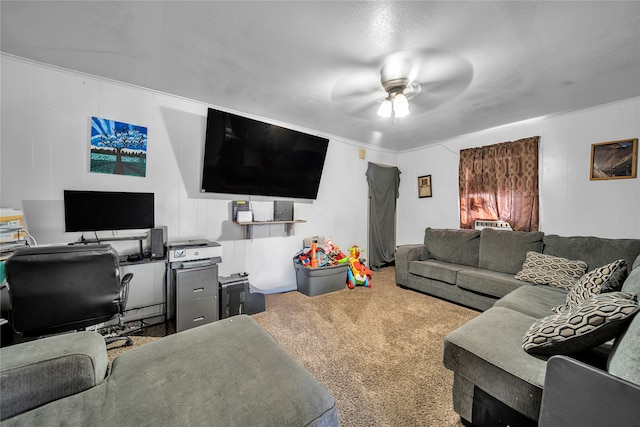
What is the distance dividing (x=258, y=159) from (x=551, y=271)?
335 cm

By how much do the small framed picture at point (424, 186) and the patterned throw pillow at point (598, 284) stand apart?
107 inches

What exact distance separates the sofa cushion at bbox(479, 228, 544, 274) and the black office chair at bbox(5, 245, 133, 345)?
3.81 m

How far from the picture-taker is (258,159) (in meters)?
2.90

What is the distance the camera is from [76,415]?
756 millimetres

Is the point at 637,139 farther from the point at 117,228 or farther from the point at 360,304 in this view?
the point at 117,228

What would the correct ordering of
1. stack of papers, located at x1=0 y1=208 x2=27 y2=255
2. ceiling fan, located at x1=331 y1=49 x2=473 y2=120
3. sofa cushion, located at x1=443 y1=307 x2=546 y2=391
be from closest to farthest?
sofa cushion, located at x1=443 y1=307 x2=546 y2=391
stack of papers, located at x1=0 y1=208 x2=27 y2=255
ceiling fan, located at x1=331 y1=49 x2=473 y2=120

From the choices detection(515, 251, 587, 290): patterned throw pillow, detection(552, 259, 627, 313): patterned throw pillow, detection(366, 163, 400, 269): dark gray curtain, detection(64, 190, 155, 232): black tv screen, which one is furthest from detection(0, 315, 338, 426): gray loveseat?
detection(366, 163, 400, 269): dark gray curtain

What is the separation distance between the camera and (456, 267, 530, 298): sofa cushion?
2.42m

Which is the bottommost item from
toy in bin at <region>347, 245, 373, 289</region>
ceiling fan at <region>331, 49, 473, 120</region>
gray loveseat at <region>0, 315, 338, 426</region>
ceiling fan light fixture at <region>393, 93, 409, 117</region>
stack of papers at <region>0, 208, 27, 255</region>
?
toy in bin at <region>347, 245, 373, 289</region>

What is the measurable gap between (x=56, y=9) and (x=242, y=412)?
242 cm

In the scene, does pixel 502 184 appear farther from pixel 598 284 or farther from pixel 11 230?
pixel 11 230

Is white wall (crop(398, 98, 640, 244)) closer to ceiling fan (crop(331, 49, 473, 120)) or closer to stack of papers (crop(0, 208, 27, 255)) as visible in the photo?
ceiling fan (crop(331, 49, 473, 120))

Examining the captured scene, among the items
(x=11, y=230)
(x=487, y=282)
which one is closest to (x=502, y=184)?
(x=487, y=282)

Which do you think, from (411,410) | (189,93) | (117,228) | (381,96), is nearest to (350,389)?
(411,410)
